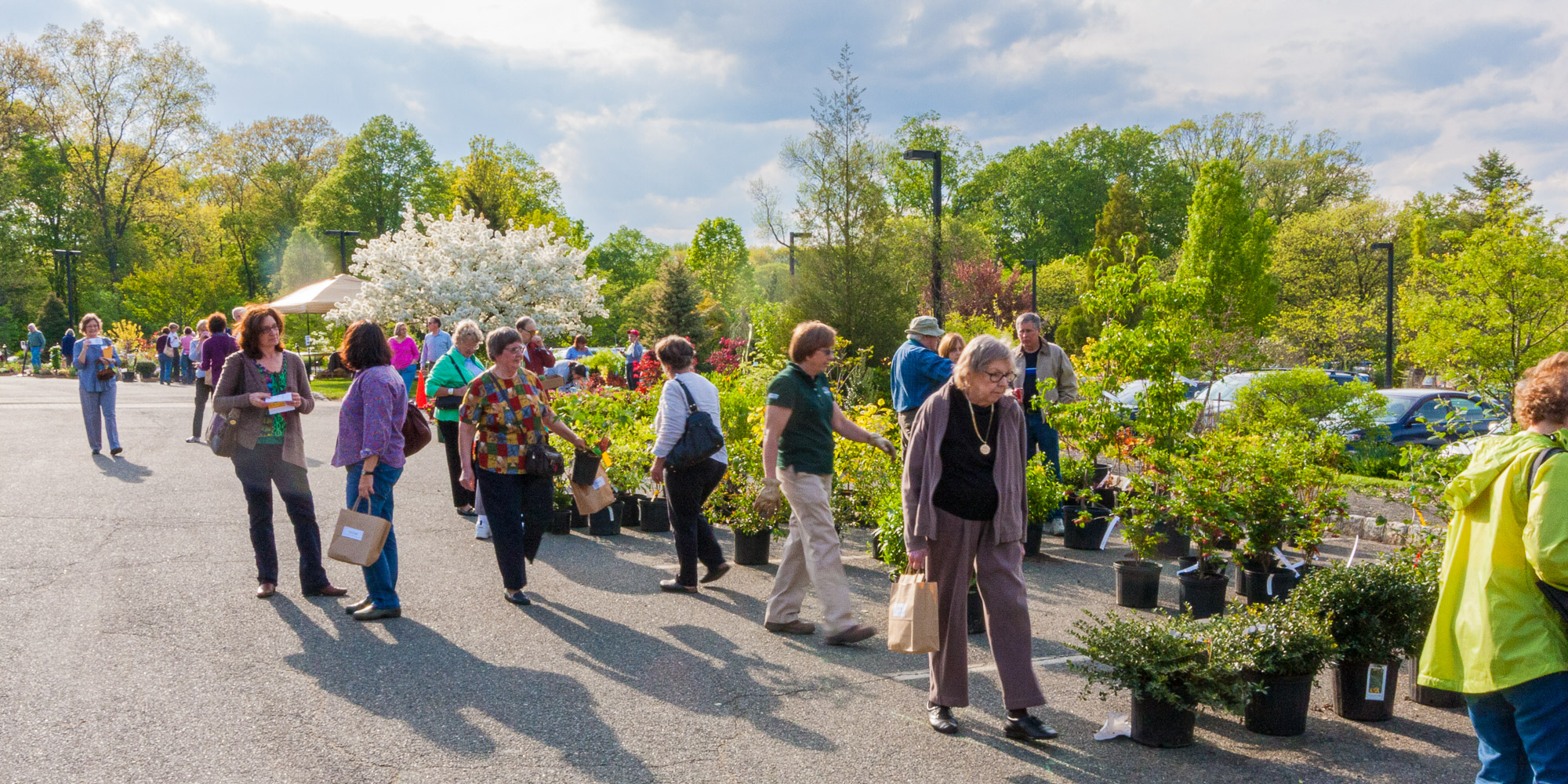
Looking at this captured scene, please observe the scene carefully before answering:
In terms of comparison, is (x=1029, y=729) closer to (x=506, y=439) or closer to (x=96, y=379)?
(x=506, y=439)

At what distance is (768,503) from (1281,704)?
382cm

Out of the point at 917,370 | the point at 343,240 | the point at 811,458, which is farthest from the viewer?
the point at 343,240

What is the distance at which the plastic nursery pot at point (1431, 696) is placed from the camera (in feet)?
14.5

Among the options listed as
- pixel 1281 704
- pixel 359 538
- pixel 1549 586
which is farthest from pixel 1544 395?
pixel 359 538

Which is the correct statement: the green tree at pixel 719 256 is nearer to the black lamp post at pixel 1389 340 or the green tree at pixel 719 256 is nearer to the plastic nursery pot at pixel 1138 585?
the black lamp post at pixel 1389 340

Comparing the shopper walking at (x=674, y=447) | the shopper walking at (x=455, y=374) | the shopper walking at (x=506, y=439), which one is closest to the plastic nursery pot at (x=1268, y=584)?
the shopper walking at (x=674, y=447)

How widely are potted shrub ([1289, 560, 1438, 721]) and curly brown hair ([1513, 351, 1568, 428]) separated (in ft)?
5.00

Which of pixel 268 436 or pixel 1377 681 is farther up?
pixel 268 436

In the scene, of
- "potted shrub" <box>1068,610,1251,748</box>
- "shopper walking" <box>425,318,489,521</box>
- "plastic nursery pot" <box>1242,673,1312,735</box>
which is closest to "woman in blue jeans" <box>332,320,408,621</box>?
"shopper walking" <box>425,318,489,521</box>

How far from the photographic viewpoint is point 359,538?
543cm

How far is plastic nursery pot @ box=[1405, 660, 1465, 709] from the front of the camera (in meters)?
4.42

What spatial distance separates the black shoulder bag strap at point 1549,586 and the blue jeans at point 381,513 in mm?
5356

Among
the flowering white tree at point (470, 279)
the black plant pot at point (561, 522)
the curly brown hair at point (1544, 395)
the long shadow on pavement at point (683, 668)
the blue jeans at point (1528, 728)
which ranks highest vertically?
the flowering white tree at point (470, 279)

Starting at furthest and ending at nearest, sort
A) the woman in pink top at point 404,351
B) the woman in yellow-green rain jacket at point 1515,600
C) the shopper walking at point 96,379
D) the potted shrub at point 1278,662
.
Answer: the woman in pink top at point 404,351
the shopper walking at point 96,379
the potted shrub at point 1278,662
the woman in yellow-green rain jacket at point 1515,600
